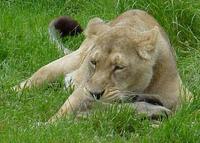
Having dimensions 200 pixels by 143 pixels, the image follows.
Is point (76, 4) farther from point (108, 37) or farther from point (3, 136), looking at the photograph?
point (3, 136)

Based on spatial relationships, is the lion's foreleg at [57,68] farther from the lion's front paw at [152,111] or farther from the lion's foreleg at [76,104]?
the lion's front paw at [152,111]

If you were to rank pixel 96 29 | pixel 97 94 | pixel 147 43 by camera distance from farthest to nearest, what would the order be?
pixel 96 29 → pixel 147 43 → pixel 97 94

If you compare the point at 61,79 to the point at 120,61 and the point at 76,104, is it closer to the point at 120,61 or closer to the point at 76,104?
the point at 76,104

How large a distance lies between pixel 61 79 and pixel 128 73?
3.24 feet

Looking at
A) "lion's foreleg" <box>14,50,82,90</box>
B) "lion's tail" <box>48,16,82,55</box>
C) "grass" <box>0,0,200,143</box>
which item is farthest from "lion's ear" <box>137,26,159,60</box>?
"lion's tail" <box>48,16,82,55</box>

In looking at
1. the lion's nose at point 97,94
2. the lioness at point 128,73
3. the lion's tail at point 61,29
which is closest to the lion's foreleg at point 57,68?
the lioness at point 128,73

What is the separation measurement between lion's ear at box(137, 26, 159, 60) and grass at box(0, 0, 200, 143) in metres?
0.47

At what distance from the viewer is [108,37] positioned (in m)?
5.49

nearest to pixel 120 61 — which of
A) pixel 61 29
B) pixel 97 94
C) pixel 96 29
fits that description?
pixel 97 94

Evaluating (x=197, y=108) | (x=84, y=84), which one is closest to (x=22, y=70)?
(x=84, y=84)

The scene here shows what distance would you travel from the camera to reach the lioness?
5.30 m

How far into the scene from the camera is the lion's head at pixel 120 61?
529 centimetres

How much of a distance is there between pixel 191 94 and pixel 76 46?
203 cm

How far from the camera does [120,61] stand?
5363 millimetres
